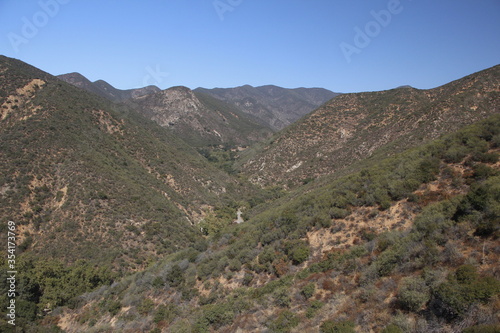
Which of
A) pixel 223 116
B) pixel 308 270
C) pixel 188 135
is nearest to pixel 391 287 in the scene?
pixel 308 270

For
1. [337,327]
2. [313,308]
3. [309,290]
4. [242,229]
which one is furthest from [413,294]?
[242,229]

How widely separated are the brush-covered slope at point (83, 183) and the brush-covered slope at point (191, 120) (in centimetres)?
7362

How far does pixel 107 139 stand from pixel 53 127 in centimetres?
915

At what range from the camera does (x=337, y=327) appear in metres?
8.74

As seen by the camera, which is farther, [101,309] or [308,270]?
[101,309]

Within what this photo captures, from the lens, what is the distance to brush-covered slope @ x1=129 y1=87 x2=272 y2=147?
13625cm

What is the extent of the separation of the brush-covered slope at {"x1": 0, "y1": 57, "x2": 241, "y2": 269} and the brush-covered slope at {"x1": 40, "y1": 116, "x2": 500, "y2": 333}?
10742 millimetres

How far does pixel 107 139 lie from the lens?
51281 millimetres

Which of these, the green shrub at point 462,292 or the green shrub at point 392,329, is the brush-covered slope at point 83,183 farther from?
the green shrub at point 462,292

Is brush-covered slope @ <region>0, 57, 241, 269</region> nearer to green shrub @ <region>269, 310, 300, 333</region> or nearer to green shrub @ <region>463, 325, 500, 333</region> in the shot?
green shrub @ <region>269, 310, 300, 333</region>

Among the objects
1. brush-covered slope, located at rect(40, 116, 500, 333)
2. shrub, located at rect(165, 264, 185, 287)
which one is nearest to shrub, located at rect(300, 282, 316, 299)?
brush-covered slope, located at rect(40, 116, 500, 333)

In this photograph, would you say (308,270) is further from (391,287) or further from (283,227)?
(283,227)

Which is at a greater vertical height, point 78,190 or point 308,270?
point 78,190

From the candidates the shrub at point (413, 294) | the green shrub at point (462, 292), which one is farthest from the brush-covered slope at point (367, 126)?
the green shrub at point (462, 292)
